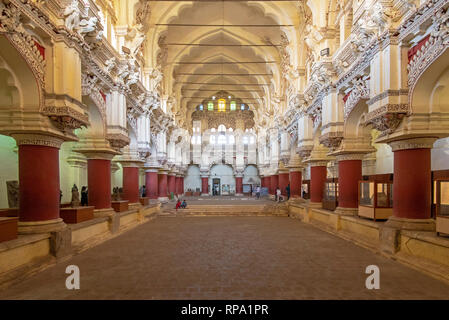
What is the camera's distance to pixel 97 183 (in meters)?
10.7

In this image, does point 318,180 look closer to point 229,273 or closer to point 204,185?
point 229,273

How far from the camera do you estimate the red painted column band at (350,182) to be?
35.0 feet

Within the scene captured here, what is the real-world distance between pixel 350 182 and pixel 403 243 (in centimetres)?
419

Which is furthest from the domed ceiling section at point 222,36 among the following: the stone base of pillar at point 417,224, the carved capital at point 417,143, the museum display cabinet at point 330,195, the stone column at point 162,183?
the stone base of pillar at point 417,224

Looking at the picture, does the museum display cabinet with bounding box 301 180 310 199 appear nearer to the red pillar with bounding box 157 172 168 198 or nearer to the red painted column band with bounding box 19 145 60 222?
the red pillar with bounding box 157 172 168 198

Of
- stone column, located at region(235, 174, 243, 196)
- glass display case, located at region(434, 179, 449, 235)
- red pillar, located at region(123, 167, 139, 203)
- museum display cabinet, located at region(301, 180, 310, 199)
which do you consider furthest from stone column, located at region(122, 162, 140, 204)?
stone column, located at region(235, 174, 243, 196)

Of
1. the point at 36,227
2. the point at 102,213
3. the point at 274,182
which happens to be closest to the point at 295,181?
the point at 274,182

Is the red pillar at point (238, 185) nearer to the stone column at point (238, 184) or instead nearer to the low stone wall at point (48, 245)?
the stone column at point (238, 184)

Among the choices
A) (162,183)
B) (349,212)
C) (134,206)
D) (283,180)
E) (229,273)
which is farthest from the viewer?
(283,180)

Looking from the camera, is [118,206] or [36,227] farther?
[118,206]

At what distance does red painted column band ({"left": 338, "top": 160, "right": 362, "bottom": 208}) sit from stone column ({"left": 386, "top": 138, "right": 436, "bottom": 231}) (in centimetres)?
348
